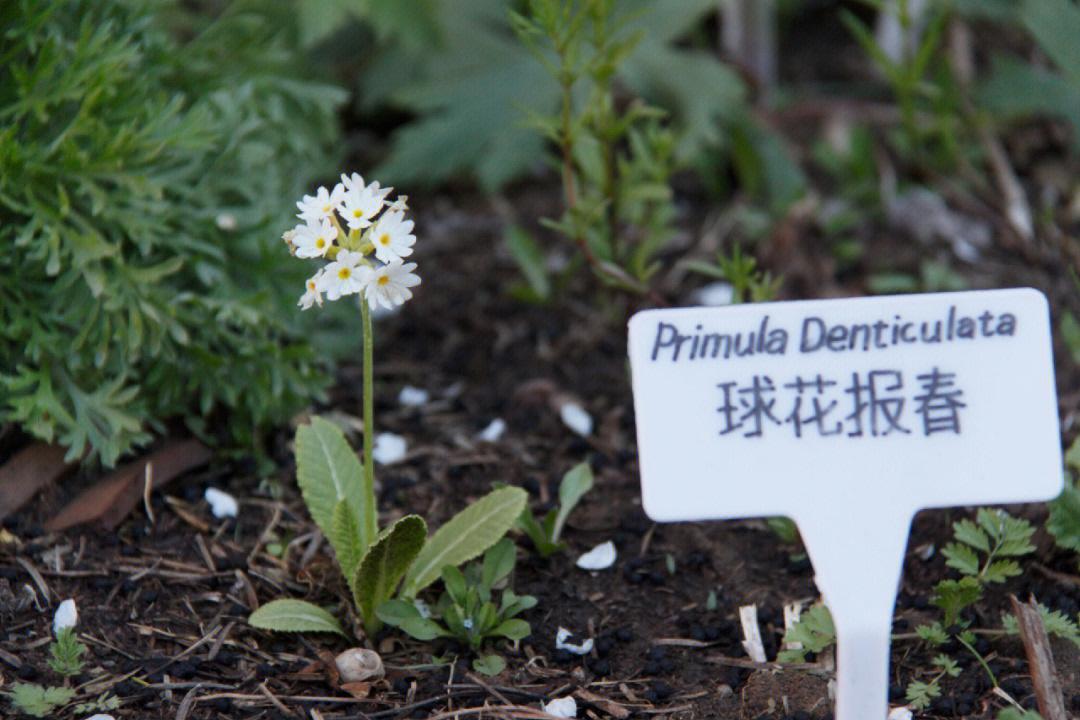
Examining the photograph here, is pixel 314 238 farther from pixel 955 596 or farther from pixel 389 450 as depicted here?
pixel 955 596

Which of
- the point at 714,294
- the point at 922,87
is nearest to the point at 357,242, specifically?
the point at 714,294

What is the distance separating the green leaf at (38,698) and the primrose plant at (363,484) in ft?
0.88

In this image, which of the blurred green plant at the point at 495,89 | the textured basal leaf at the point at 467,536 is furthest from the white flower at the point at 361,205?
the blurred green plant at the point at 495,89

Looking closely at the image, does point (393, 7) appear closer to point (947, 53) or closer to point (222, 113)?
point (222, 113)

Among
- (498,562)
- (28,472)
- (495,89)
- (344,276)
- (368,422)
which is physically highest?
(344,276)

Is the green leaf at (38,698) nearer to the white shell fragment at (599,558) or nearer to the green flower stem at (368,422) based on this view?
the green flower stem at (368,422)

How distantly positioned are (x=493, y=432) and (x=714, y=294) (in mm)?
743

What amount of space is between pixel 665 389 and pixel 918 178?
1937mm

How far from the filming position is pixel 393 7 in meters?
2.78

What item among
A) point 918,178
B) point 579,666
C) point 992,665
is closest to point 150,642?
point 579,666

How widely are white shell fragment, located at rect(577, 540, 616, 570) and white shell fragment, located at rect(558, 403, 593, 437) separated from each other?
371 millimetres

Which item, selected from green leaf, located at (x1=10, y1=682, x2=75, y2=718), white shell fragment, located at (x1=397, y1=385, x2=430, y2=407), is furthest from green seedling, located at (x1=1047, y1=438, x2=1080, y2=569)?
green leaf, located at (x1=10, y1=682, x2=75, y2=718)

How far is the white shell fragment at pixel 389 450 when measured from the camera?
83.7 inches

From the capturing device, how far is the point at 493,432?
87.4 inches
